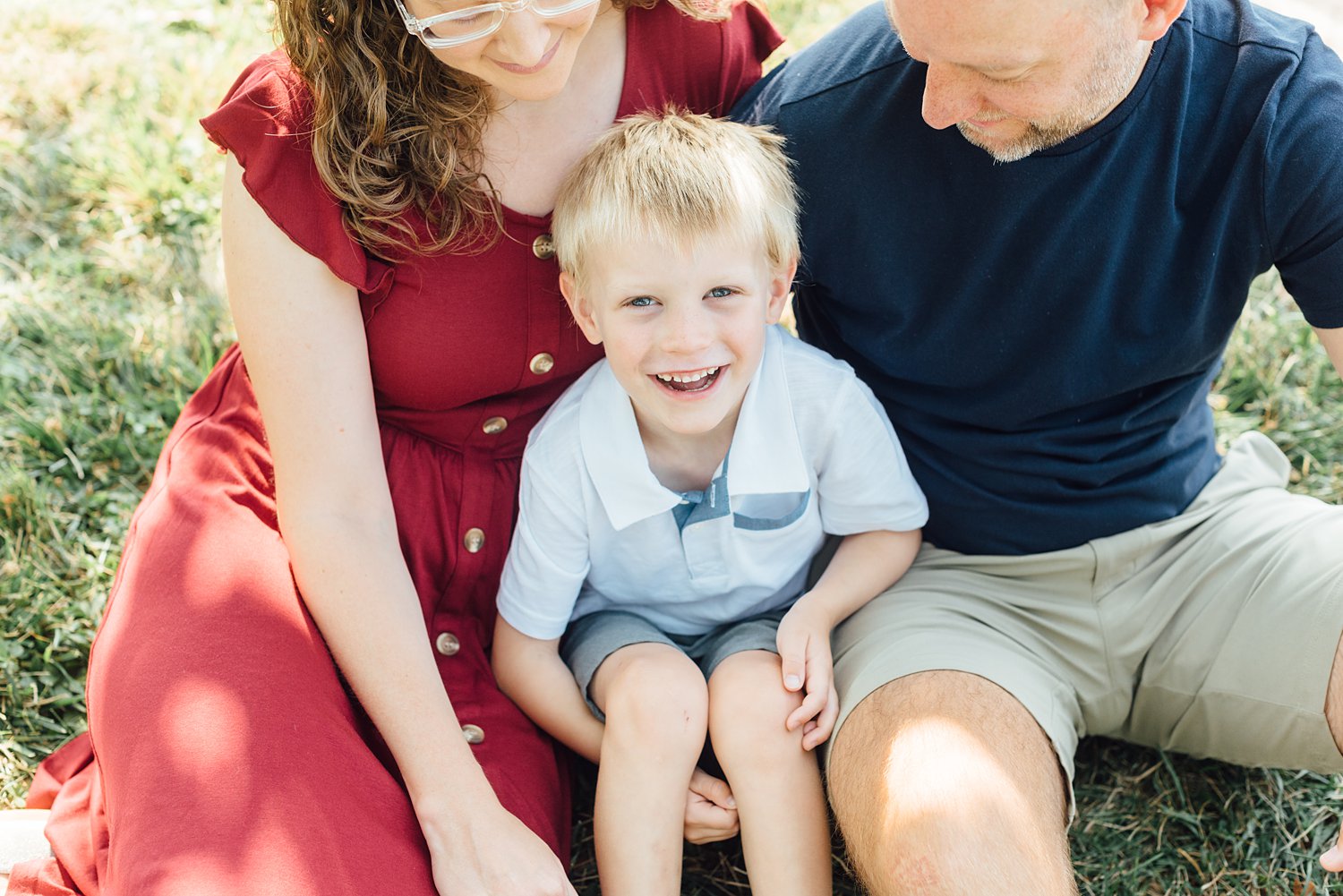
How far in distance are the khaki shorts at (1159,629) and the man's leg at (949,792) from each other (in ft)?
0.16

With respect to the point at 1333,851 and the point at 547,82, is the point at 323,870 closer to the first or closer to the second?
the point at 547,82

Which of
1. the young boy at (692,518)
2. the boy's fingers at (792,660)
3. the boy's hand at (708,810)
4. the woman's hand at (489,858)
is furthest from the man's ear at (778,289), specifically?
the woman's hand at (489,858)

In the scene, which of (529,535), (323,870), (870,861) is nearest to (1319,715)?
(870,861)

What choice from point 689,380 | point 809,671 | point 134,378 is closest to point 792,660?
point 809,671

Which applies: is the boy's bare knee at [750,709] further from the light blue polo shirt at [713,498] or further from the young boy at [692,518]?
the light blue polo shirt at [713,498]

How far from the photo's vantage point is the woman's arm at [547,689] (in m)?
2.14

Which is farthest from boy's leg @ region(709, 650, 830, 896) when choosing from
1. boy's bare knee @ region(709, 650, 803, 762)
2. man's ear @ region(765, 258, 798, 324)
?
man's ear @ region(765, 258, 798, 324)

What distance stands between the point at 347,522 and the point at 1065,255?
1188 millimetres

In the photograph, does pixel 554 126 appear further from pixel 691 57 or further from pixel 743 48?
pixel 743 48

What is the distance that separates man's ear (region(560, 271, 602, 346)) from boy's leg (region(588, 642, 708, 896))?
0.52 meters

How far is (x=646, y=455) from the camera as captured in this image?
210cm

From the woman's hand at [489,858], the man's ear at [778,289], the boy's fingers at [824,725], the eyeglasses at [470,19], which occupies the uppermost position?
the eyeglasses at [470,19]

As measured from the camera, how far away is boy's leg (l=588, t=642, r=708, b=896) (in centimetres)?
197

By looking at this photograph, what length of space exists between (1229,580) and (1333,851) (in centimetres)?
49
